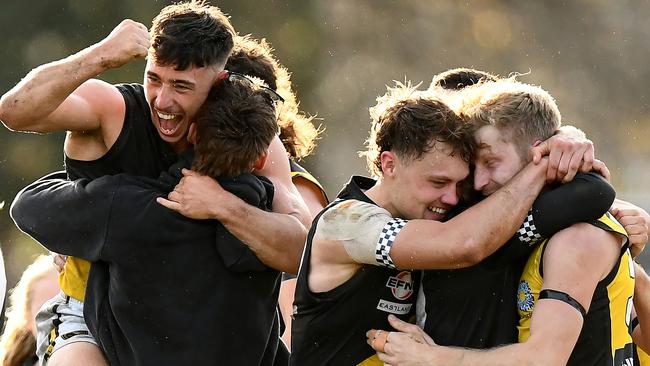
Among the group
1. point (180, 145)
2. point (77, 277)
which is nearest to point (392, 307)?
point (180, 145)

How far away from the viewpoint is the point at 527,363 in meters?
4.70

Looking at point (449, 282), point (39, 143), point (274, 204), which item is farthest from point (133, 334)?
point (39, 143)

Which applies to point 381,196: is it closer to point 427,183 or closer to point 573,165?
point 427,183

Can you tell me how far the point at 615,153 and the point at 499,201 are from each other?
14.1m

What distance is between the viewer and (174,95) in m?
5.51

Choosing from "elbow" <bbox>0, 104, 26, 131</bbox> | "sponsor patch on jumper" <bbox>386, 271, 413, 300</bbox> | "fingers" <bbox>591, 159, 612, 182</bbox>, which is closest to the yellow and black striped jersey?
"fingers" <bbox>591, 159, 612, 182</bbox>

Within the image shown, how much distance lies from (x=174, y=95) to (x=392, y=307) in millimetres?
1295

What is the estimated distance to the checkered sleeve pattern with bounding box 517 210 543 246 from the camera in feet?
15.9

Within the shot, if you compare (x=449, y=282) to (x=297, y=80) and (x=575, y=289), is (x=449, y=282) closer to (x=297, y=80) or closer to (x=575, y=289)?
(x=575, y=289)

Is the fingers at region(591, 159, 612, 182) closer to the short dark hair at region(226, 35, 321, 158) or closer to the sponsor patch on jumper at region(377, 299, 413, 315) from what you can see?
the sponsor patch on jumper at region(377, 299, 413, 315)

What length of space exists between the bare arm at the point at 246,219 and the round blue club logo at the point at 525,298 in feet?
3.05

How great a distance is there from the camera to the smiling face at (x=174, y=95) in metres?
5.50

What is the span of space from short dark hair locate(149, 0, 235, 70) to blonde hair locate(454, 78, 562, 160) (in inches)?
43.7

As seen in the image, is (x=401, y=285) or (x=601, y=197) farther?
(x=401, y=285)
